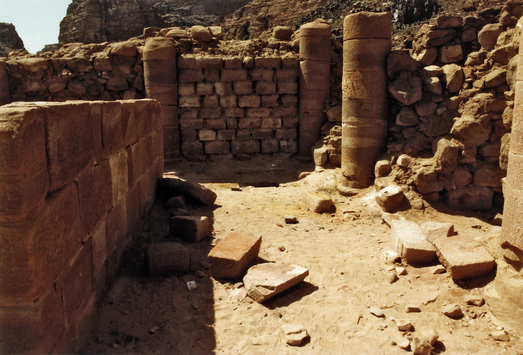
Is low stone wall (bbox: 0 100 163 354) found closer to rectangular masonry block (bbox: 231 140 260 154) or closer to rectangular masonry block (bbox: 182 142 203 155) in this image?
rectangular masonry block (bbox: 182 142 203 155)

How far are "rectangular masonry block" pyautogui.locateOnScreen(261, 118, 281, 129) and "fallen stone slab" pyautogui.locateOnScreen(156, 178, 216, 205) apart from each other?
4.50 meters

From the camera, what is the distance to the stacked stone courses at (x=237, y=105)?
11.1m

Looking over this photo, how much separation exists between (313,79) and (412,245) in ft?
21.6

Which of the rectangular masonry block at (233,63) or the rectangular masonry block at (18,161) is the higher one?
the rectangular masonry block at (233,63)

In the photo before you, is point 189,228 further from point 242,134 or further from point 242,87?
point 242,87

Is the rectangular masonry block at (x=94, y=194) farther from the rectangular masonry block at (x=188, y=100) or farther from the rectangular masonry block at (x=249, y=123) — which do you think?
the rectangular masonry block at (x=249, y=123)

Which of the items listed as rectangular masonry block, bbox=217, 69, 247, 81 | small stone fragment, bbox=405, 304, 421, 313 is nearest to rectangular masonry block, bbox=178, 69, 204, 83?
rectangular masonry block, bbox=217, 69, 247, 81

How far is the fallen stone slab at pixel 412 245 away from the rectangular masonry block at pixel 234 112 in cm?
644

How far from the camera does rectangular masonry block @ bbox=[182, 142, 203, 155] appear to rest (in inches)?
451

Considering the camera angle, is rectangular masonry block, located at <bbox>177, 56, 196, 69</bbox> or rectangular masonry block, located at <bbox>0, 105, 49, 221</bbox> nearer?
rectangular masonry block, located at <bbox>0, 105, 49, 221</bbox>

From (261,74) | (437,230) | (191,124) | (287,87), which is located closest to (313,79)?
(287,87)

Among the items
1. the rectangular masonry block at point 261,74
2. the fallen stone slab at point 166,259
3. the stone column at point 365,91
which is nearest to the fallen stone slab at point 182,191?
the fallen stone slab at point 166,259

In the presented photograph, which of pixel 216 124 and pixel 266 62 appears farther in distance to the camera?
pixel 216 124

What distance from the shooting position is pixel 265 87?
11.2m
